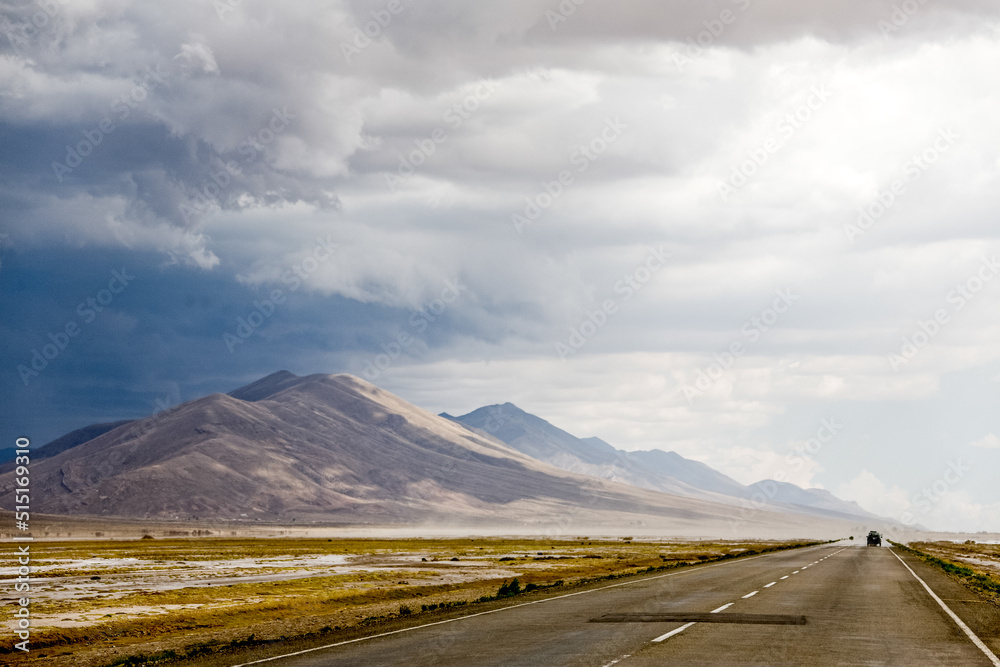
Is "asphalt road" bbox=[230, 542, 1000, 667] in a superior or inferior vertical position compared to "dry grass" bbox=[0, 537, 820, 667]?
superior

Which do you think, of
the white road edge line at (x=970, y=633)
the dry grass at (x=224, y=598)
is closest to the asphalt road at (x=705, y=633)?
the white road edge line at (x=970, y=633)

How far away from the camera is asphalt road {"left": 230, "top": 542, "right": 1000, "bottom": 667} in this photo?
56.4 feet

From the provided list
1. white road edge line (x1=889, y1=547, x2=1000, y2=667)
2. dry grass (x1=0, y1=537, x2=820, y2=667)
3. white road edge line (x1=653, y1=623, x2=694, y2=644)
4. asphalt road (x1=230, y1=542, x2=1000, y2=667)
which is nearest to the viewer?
asphalt road (x1=230, y1=542, x2=1000, y2=667)

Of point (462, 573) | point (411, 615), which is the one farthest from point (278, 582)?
point (411, 615)

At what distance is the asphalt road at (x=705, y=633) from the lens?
1719cm

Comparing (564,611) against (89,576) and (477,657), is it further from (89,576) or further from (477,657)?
(89,576)

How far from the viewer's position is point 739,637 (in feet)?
65.5

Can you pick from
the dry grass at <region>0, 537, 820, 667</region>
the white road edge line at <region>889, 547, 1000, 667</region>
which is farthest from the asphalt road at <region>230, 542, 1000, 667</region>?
the dry grass at <region>0, 537, 820, 667</region>

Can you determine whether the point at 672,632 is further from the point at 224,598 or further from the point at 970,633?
the point at 224,598

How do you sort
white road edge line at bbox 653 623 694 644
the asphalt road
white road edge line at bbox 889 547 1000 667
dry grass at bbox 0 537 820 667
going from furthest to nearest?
dry grass at bbox 0 537 820 667, white road edge line at bbox 653 623 694 644, white road edge line at bbox 889 547 1000 667, the asphalt road

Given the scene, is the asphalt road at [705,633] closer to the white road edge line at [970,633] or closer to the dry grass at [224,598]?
the white road edge line at [970,633]

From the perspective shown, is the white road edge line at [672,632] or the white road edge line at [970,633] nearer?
the white road edge line at [970,633]

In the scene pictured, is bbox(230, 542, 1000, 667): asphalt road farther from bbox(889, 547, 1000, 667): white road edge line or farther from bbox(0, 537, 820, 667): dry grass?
bbox(0, 537, 820, 667): dry grass

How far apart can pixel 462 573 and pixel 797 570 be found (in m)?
Answer: 19.3
